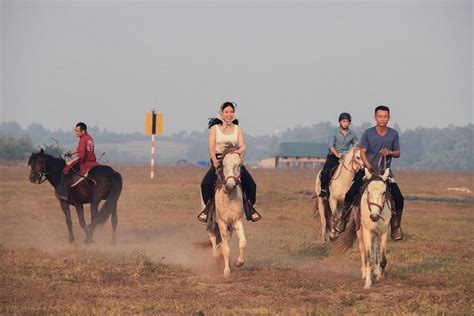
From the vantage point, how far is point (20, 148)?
108 meters

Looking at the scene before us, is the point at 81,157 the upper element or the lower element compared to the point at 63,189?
upper

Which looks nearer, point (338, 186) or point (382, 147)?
point (382, 147)

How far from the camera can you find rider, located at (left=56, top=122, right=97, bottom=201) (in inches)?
695

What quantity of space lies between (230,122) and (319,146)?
12636cm

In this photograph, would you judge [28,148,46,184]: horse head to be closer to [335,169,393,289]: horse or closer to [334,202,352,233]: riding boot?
[334,202,352,233]: riding boot

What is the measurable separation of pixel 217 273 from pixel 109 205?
16.9 feet

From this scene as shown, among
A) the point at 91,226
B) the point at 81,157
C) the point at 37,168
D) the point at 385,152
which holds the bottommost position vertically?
the point at 91,226

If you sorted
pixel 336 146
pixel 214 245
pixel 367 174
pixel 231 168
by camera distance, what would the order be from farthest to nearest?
pixel 336 146 → pixel 214 245 → pixel 231 168 → pixel 367 174

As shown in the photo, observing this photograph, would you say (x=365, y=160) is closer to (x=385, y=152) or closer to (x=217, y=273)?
(x=385, y=152)

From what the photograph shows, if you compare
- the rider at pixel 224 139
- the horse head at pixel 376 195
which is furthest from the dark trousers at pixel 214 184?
the horse head at pixel 376 195

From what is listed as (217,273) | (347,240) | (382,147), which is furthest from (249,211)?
(382,147)

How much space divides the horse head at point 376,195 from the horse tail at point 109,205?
7631 millimetres

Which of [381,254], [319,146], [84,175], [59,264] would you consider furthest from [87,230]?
[319,146]

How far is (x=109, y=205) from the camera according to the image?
58.7 ft
